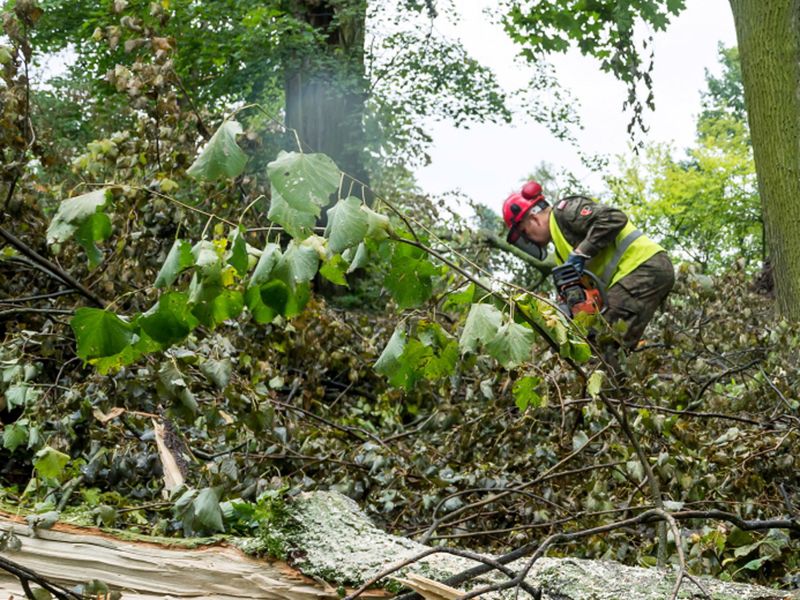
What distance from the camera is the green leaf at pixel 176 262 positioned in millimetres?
1827

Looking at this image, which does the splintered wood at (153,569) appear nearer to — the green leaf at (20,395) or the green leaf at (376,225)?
the green leaf at (376,225)

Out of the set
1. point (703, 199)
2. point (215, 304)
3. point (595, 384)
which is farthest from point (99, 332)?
point (703, 199)

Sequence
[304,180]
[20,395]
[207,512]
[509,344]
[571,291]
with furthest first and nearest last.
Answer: [571,291] → [20,395] → [207,512] → [509,344] → [304,180]

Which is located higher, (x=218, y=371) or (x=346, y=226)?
(x=346, y=226)

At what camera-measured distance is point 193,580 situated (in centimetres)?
199

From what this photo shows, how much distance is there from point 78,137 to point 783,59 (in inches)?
526

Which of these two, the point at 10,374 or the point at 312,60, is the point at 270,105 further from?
the point at 10,374

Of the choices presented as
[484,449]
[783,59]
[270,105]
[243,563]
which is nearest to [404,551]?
[243,563]

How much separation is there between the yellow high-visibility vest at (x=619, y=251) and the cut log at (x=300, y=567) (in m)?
4.29

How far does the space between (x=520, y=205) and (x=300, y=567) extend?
460 cm

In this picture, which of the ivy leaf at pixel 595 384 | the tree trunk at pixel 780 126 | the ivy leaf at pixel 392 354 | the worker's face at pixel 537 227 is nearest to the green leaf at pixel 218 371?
the ivy leaf at pixel 392 354

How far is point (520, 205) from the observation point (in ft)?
20.7

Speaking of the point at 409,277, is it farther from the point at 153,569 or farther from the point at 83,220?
the point at 153,569

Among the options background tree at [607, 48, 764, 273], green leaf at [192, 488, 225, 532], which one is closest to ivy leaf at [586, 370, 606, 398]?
green leaf at [192, 488, 225, 532]
